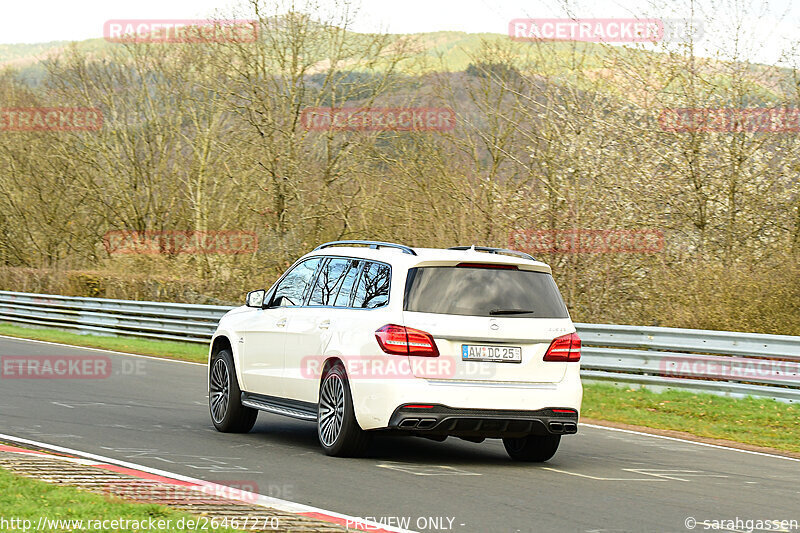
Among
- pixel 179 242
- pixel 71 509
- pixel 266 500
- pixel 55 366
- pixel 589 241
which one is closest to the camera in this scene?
pixel 71 509

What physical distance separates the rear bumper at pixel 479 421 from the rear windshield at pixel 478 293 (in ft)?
2.69

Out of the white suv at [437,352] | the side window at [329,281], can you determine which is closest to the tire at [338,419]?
the white suv at [437,352]

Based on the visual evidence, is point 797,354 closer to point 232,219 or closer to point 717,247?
point 717,247

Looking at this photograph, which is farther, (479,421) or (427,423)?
(479,421)

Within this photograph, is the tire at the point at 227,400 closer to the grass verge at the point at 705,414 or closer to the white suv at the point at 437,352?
the white suv at the point at 437,352

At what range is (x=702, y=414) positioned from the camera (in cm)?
1493

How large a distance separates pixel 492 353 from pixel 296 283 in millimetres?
2538

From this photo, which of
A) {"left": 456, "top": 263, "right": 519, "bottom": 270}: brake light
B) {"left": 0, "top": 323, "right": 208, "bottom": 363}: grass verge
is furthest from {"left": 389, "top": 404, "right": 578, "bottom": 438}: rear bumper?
{"left": 0, "top": 323, "right": 208, "bottom": 363}: grass verge

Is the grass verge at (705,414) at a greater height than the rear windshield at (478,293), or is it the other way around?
the rear windshield at (478,293)

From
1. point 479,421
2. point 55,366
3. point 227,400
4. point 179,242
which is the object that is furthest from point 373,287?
point 179,242

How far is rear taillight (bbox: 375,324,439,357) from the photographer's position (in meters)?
9.21

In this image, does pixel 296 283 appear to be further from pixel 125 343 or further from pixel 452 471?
pixel 125 343

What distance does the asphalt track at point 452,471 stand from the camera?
7.32 m

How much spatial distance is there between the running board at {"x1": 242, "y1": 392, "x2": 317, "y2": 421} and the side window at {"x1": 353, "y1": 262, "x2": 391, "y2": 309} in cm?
115
